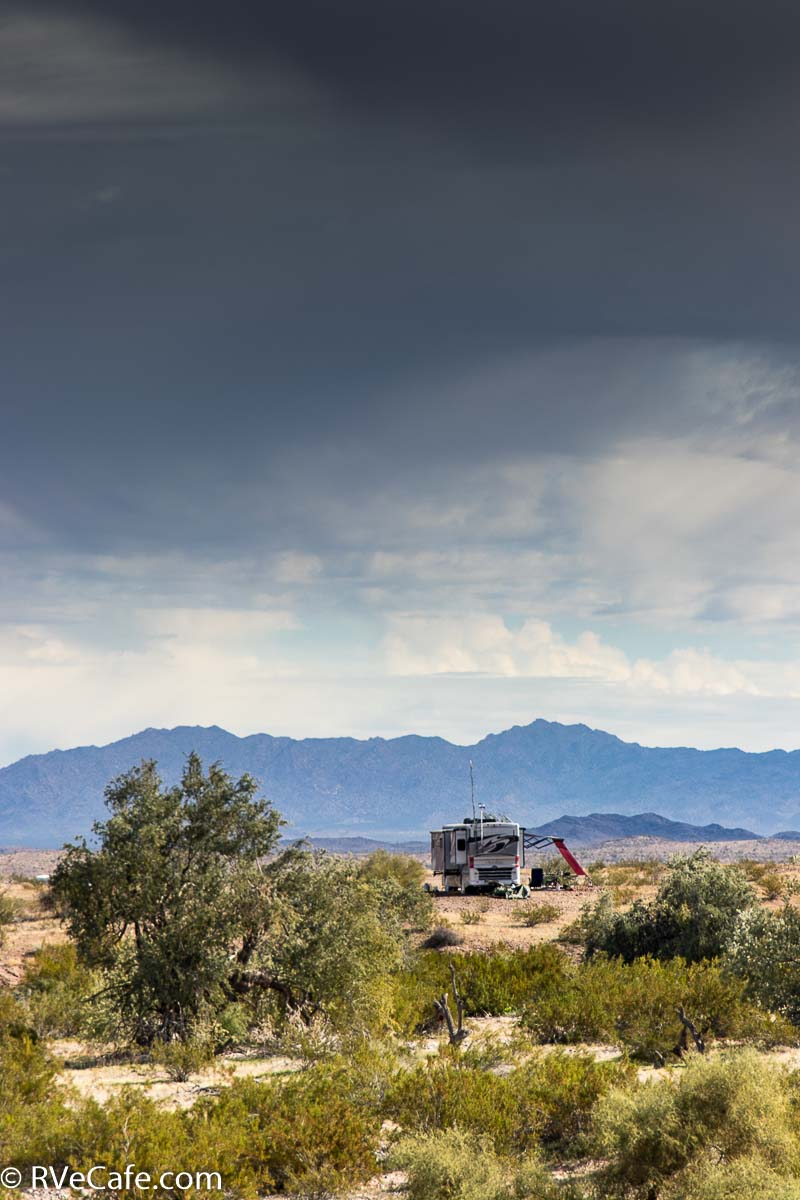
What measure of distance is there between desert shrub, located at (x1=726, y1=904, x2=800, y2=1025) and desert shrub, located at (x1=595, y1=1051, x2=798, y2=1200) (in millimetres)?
5519

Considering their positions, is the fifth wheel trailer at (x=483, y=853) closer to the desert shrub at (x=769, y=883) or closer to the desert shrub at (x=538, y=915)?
the desert shrub at (x=538, y=915)

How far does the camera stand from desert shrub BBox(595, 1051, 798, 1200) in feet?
33.8

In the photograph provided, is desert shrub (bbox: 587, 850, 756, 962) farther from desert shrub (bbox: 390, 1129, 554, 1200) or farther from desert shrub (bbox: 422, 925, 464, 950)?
desert shrub (bbox: 390, 1129, 554, 1200)

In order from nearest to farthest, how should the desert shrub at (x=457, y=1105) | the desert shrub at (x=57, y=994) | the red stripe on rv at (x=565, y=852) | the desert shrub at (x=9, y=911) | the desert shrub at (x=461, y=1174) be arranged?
the desert shrub at (x=461, y=1174)
the desert shrub at (x=457, y=1105)
the desert shrub at (x=57, y=994)
the desert shrub at (x=9, y=911)
the red stripe on rv at (x=565, y=852)

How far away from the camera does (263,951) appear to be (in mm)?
20328

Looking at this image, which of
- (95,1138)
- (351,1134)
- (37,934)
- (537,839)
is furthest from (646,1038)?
(537,839)

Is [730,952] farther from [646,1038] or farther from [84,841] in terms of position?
[84,841]

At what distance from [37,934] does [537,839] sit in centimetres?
2764

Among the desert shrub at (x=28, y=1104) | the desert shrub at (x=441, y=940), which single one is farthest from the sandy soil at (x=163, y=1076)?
the desert shrub at (x=441, y=940)

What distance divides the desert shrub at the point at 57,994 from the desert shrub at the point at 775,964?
12574 millimetres

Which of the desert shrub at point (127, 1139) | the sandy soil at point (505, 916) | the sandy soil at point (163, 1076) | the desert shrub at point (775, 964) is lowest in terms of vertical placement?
the sandy soil at point (505, 916)

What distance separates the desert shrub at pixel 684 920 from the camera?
26.7 meters

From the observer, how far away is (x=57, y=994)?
72.4ft

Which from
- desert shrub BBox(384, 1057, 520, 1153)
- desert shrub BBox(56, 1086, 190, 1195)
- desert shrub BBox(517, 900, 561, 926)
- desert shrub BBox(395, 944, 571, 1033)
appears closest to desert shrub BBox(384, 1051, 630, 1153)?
desert shrub BBox(384, 1057, 520, 1153)
